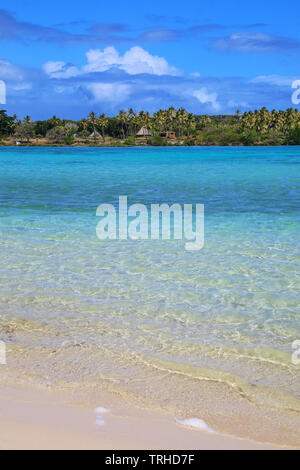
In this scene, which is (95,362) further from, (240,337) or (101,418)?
(240,337)

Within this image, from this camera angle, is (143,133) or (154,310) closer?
(154,310)

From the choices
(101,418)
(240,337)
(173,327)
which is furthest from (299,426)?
(173,327)

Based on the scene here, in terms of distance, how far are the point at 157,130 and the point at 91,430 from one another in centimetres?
15277

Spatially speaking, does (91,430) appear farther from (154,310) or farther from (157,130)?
(157,130)

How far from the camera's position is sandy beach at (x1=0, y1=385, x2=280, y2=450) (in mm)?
3086

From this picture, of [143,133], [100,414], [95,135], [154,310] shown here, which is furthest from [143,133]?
[100,414]

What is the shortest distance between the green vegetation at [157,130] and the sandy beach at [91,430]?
135 meters

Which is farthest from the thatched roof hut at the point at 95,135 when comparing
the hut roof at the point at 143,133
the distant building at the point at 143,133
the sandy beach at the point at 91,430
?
the sandy beach at the point at 91,430

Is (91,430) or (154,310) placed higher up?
(154,310)

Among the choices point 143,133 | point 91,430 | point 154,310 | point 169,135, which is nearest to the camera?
point 91,430

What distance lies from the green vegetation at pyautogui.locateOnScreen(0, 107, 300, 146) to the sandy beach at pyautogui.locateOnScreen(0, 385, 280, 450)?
13522 cm

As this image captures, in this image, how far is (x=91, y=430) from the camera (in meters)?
3.23

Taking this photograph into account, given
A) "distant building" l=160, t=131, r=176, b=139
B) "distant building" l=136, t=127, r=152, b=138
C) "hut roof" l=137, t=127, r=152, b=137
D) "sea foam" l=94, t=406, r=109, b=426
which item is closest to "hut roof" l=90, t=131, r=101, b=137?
"distant building" l=136, t=127, r=152, b=138
